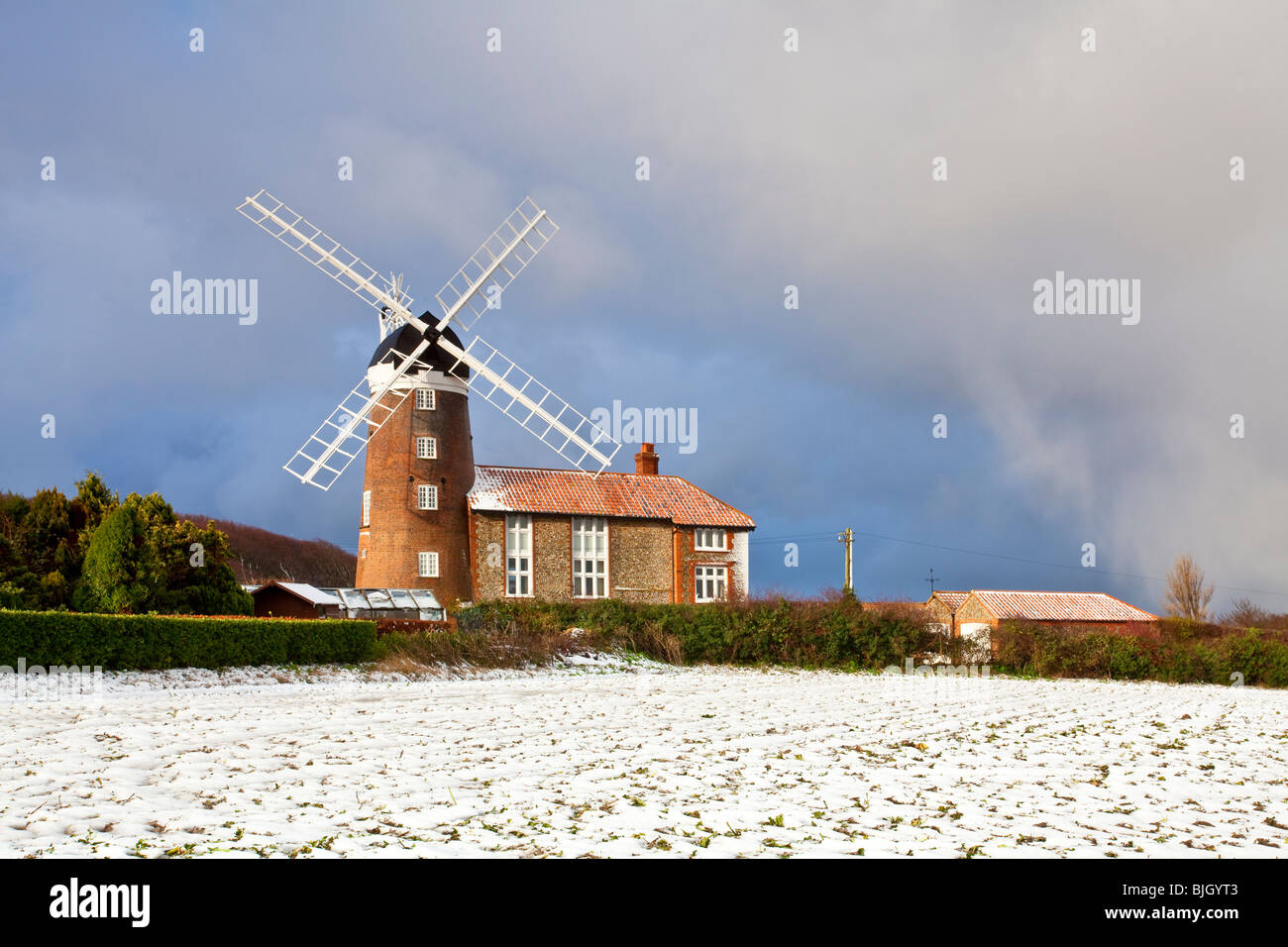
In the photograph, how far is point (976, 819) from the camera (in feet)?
22.4

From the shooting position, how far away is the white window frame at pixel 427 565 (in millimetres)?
36500

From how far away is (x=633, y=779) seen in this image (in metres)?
8.28

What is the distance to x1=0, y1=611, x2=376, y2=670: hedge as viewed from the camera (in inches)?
704

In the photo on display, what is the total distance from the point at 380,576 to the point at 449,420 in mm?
6598

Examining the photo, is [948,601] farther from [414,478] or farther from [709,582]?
[414,478]

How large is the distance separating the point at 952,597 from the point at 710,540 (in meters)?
24.5

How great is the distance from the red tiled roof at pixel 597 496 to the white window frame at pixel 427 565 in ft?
A: 9.52

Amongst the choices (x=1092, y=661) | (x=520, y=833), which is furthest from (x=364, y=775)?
(x=1092, y=661)

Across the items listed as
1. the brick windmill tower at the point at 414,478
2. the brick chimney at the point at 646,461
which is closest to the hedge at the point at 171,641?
the brick windmill tower at the point at 414,478

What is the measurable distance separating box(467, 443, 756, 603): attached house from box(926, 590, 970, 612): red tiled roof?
69.9 feet

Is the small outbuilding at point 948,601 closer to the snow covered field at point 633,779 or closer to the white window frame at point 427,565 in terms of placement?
the white window frame at point 427,565

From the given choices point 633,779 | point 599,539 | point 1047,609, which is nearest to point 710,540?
point 599,539

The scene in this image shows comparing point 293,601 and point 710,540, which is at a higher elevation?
point 710,540
